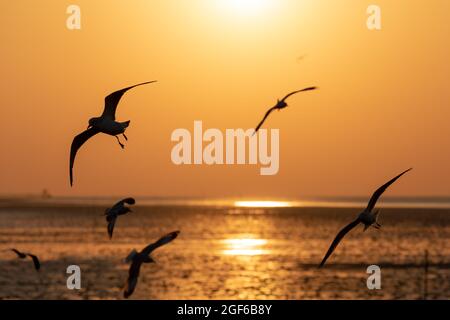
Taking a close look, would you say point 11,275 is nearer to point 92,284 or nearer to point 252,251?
point 92,284

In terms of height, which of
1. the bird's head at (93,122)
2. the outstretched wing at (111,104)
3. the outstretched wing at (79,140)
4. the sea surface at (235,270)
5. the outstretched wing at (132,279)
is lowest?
the sea surface at (235,270)

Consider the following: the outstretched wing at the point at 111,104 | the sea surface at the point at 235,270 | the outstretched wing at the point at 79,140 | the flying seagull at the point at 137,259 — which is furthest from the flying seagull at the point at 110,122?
the sea surface at the point at 235,270

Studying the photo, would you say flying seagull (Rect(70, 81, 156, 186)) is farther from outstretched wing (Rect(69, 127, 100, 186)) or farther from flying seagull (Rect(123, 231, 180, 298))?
flying seagull (Rect(123, 231, 180, 298))

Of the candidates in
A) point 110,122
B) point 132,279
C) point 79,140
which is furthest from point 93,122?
point 132,279

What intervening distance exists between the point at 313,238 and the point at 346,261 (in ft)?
Result: 211

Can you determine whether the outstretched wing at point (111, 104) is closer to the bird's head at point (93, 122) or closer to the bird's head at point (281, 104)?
the bird's head at point (93, 122)

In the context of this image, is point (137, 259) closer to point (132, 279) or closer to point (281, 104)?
point (132, 279)

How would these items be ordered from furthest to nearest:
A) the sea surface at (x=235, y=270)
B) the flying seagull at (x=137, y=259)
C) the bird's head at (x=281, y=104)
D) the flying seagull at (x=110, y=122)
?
the sea surface at (x=235, y=270)
the bird's head at (x=281, y=104)
the flying seagull at (x=110, y=122)
the flying seagull at (x=137, y=259)

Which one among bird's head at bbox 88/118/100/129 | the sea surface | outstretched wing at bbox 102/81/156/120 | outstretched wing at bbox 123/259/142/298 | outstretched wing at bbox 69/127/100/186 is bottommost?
the sea surface

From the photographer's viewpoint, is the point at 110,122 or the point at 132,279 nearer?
the point at 132,279

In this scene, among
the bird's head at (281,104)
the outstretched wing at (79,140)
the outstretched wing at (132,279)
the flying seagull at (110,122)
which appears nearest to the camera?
the outstretched wing at (132,279)

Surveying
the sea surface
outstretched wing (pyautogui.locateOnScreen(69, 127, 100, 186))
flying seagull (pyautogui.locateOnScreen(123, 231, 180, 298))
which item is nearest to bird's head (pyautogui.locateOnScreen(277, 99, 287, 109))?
outstretched wing (pyautogui.locateOnScreen(69, 127, 100, 186))

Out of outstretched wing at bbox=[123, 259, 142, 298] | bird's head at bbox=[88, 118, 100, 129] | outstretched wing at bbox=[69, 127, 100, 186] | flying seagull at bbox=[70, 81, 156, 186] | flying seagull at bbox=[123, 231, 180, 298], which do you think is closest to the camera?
outstretched wing at bbox=[123, 259, 142, 298]
